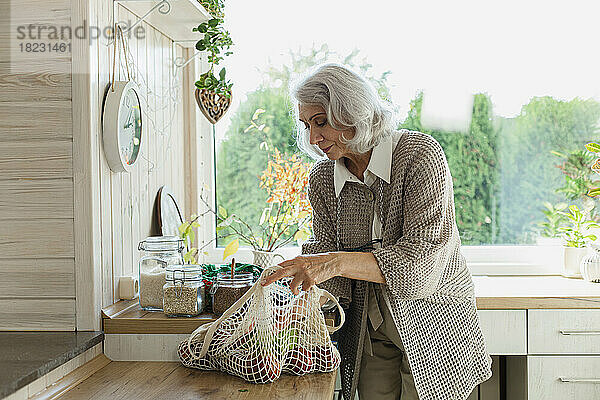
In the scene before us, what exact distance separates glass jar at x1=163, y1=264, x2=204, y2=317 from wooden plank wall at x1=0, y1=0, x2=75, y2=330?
0.80 feet

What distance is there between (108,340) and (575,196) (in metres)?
1.94

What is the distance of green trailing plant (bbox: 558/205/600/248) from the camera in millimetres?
2682

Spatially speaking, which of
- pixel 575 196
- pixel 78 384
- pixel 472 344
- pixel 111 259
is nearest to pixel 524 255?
pixel 575 196

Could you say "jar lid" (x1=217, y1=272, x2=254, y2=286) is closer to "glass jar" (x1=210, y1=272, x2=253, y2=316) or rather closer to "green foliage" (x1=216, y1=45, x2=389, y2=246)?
"glass jar" (x1=210, y1=272, x2=253, y2=316)

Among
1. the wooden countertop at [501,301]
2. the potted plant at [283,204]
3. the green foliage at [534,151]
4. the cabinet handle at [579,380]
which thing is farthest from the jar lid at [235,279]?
the green foliage at [534,151]

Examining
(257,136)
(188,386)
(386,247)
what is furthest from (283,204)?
(188,386)

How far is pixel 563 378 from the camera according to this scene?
229cm

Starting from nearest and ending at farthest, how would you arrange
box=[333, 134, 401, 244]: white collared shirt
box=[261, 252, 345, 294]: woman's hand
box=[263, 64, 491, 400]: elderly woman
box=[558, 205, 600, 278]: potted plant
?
1. box=[261, 252, 345, 294]: woman's hand
2. box=[263, 64, 491, 400]: elderly woman
3. box=[333, 134, 401, 244]: white collared shirt
4. box=[558, 205, 600, 278]: potted plant

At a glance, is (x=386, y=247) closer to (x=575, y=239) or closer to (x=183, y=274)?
(x=183, y=274)

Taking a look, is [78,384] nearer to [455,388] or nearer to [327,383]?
[327,383]

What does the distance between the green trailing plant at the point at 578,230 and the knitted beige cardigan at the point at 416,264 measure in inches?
38.2

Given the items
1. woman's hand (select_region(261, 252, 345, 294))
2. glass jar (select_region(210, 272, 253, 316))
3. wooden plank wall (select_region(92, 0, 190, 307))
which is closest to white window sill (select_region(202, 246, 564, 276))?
wooden plank wall (select_region(92, 0, 190, 307))

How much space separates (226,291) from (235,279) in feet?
0.14

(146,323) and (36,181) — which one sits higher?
(36,181)
